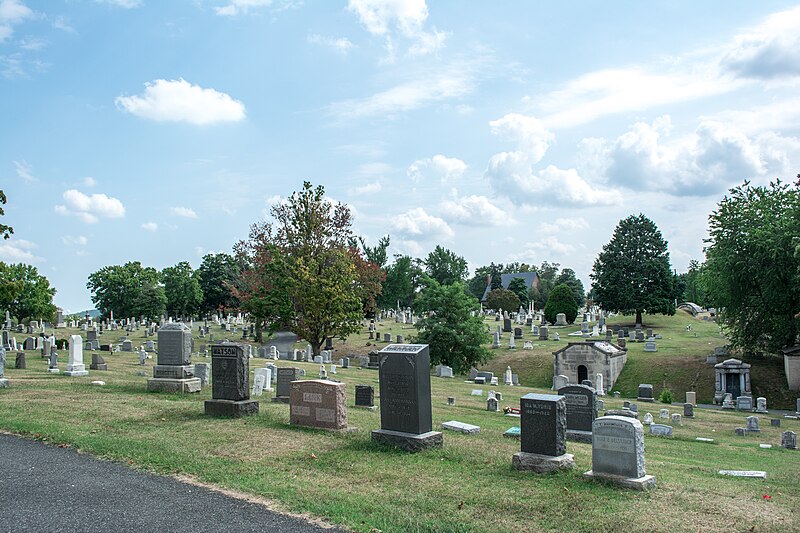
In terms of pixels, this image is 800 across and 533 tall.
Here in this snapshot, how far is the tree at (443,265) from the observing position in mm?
88625

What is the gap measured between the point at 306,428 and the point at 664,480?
6145 millimetres

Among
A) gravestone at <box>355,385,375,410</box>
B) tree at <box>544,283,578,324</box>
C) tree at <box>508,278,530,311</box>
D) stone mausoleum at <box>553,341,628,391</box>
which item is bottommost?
stone mausoleum at <box>553,341,628,391</box>

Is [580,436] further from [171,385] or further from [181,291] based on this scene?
[181,291]

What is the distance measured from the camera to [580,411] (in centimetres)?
1411

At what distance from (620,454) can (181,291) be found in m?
65.4

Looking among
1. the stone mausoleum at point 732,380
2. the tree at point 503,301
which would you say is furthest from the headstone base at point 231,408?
the tree at point 503,301

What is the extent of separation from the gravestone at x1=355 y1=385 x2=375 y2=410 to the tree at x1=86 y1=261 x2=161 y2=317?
5360 cm

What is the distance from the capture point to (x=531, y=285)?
113125mm

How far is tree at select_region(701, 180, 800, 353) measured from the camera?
31172mm

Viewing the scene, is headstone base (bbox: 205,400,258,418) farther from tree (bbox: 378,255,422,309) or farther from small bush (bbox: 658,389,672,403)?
tree (bbox: 378,255,422,309)

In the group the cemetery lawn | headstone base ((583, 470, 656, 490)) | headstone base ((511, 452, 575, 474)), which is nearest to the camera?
the cemetery lawn

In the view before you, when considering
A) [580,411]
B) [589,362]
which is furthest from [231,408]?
[589,362]

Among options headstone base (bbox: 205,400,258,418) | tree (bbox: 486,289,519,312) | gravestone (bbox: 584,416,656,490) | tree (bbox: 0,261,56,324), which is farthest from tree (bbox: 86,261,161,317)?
gravestone (bbox: 584,416,656,490)

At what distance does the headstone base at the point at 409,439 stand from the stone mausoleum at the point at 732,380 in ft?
80.7
